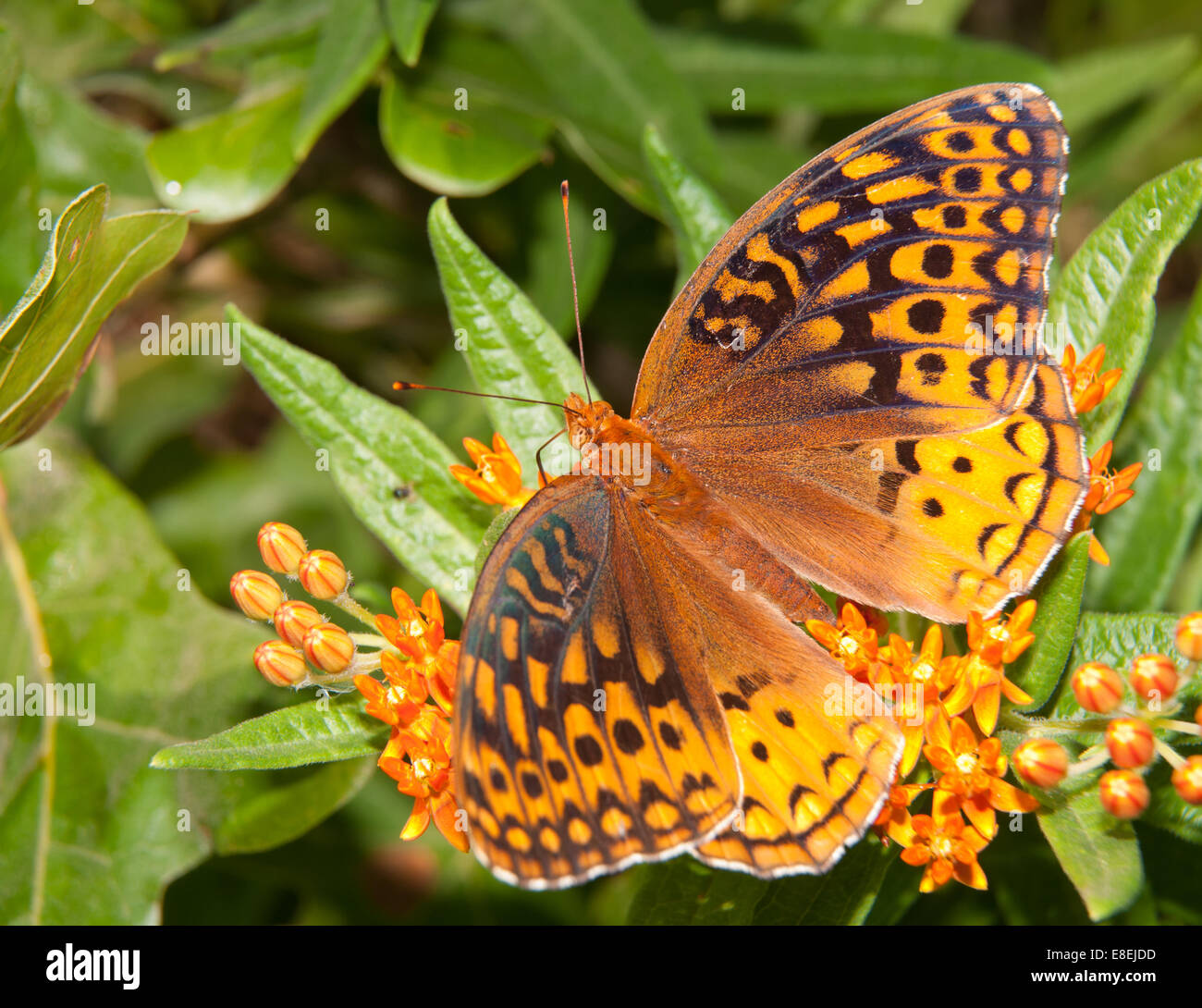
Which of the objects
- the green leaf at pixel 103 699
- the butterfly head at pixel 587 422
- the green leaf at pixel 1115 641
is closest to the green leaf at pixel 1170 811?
the green leaf at pixel 1115 641

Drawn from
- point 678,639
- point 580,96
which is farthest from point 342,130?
point 678,639

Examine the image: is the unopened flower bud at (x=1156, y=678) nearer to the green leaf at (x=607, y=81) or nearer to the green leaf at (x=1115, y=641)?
the green leaf at (x=1115, y=641)

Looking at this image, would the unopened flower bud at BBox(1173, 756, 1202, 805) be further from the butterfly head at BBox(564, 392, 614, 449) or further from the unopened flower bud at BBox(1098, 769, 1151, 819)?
the butterfly head at BBox(564, 392, 614, 449)

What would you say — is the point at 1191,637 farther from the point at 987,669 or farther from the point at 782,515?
the point at 782,515

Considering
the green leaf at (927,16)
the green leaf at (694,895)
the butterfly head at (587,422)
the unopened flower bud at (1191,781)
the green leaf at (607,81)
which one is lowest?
the green leaf at (694,895)

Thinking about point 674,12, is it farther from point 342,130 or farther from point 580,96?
point 342,130
